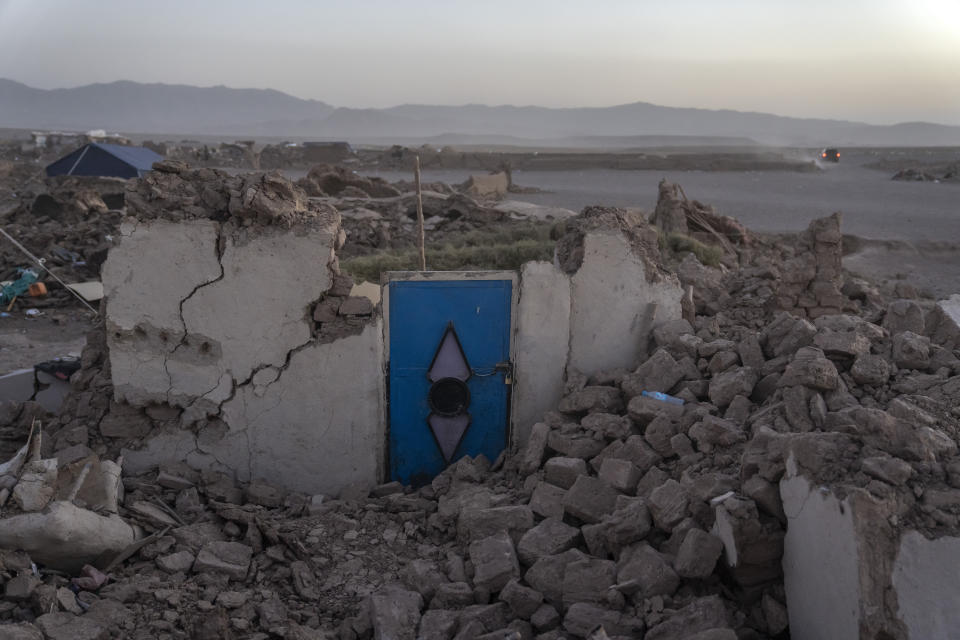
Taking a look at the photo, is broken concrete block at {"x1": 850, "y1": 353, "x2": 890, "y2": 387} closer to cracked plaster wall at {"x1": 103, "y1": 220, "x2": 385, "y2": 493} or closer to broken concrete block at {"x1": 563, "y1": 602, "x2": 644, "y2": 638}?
broken concrete block at {"x1": 563, "y1": 602, "x2": 644, "y2": 638}

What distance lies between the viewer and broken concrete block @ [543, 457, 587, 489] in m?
5.09

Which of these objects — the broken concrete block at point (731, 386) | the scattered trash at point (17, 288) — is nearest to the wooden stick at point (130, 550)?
the broken concrete block at point (731, 386)

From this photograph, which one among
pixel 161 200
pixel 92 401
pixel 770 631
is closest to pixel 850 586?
pixel 770 631

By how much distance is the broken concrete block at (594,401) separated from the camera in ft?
18.7

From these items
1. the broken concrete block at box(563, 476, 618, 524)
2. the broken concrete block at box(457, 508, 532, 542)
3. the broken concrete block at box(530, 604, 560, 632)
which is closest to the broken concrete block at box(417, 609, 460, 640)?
the broken concrete block at box(530, 604, 560, 632)

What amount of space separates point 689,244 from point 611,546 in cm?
959

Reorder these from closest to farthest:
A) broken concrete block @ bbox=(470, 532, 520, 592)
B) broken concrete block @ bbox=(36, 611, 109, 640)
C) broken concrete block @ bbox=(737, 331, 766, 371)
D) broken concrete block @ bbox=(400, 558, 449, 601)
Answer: broken concrete block @ bbox=(36, 611, 109, 640) < broken concrete block @ bbox=(470, 532, 520, 592) < broken concrete block @ bbox=(400, 558, 449, 601) < broken concrete block @ bbox=(737, 331, 766, 371)

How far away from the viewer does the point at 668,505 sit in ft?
14.1

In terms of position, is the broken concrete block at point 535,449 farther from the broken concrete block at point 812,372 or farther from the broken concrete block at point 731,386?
the broken concrete block at point 812,372

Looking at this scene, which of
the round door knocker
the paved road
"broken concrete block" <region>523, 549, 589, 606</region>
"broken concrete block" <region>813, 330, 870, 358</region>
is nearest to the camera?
"broken concrete block" <region>523, 549, 589, 606</region>

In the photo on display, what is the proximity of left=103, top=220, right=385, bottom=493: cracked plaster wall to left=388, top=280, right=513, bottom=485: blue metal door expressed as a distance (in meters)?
0.21

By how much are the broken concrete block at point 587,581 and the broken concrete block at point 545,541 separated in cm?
31

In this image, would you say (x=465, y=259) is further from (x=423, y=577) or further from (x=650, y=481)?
(x=423, y=577)

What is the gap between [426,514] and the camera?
18.0 ft
